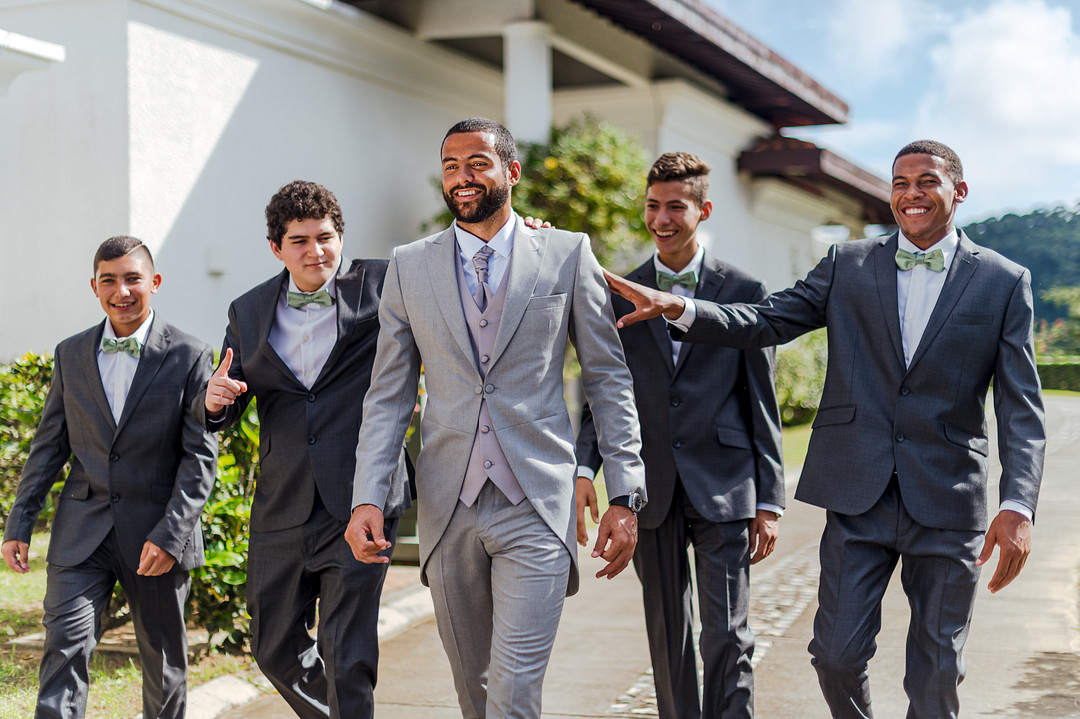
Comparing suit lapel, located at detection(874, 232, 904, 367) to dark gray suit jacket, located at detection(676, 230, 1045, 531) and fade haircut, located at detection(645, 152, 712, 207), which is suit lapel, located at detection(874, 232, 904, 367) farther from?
fade haircut, located at detection(645, 152, 712, 207)

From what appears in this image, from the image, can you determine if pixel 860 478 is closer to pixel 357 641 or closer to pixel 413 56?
pixel 357 641

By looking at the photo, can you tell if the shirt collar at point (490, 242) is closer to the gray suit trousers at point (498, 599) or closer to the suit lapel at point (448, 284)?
the suit lapel at point (448, 284)

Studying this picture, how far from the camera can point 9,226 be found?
340 inches

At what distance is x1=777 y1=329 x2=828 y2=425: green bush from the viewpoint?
51.3 ft

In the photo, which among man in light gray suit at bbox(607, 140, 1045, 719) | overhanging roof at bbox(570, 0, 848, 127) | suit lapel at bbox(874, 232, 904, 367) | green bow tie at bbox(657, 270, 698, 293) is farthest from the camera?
overhanging roof at bbox(570, 0, 848, 127)

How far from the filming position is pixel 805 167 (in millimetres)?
14961

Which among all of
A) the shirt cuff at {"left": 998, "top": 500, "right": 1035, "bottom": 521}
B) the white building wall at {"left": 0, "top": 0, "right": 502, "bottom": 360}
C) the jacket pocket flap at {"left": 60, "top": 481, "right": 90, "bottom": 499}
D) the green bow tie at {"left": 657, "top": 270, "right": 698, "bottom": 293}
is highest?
the white building wall at {"left": 0, "top": 0, "right": 502, "bottom": 360}

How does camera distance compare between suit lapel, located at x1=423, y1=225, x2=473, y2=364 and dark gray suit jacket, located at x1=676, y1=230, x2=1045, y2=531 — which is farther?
dark gray suit jacket, located at x1=676, y1=230, x2=1045, y2=531

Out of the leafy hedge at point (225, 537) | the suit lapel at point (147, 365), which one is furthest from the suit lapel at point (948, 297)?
the leafy hedge at point (225, 537)

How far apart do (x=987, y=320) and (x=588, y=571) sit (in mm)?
4854

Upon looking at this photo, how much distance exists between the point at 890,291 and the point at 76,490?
3006 millimetres

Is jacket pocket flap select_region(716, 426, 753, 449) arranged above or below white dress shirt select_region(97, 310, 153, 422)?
below

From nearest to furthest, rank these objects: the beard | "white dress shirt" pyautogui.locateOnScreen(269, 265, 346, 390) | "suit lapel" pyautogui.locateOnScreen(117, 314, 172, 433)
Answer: the beard
"white dress shirt" pyautogui.locateOnScreen(269, 265, 346, 390)
"suit lapel" pyautogui.locateOnScreen(117, 314, 172, 433)

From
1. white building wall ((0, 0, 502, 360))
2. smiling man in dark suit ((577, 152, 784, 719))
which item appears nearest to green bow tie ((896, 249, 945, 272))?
smiling man in dark suit ((577, 152, 784, 719))
